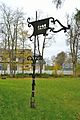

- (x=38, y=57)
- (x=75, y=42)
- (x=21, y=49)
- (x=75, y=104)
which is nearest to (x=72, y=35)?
(x=75, y=42)

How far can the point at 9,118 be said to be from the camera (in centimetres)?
956

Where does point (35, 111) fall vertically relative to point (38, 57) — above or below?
below

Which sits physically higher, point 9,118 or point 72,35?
point 72,35

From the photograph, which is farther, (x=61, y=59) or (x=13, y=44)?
(x=61, y=59)

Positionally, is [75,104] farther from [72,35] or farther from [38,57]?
[72,35]

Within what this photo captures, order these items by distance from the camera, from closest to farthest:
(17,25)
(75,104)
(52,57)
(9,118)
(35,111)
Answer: (9,118), (35,111), (75,104), (17,25), (52,57)

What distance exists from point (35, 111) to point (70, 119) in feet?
4.08

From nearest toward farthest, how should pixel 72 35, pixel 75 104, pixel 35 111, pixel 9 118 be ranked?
pixel 9 118
pixel 35 111
pixel 75 104
pixel 72 35

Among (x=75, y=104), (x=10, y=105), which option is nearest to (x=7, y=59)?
(x=75, y=104)

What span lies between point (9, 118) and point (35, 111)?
1.81m

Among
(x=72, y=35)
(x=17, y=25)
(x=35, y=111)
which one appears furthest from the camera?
(x=72, y=35)

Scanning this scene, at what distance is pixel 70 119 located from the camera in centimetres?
1127

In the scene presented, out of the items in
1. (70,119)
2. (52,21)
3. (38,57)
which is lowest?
(70,119)

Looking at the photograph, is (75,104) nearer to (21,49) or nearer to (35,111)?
(35,111)
